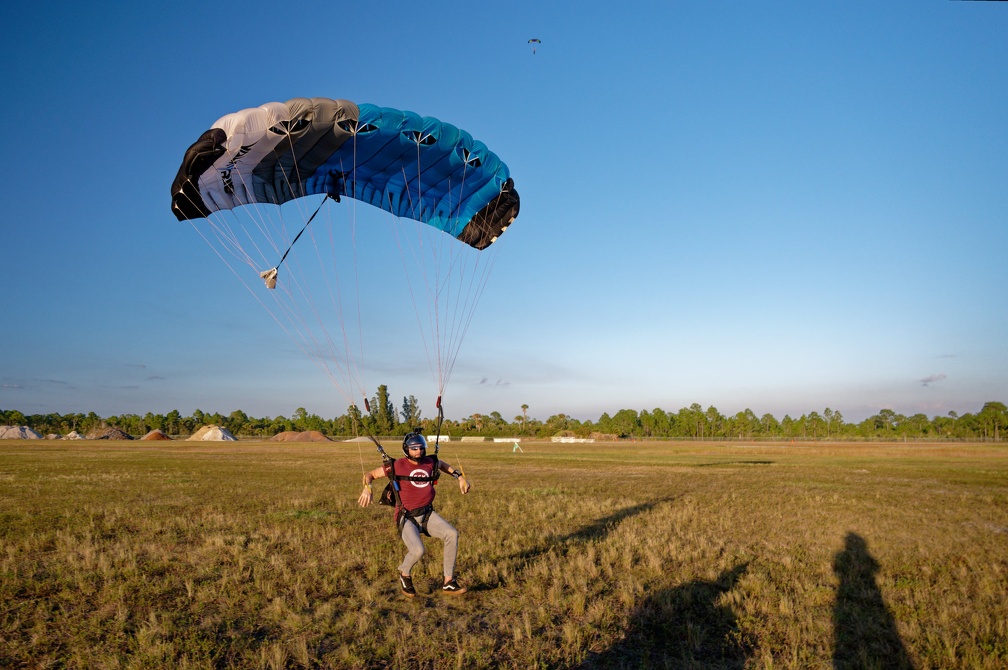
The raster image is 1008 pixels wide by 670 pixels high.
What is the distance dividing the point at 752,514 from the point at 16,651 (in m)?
13.8

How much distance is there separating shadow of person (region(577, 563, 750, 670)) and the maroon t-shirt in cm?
283

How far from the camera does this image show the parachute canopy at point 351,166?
10102mm

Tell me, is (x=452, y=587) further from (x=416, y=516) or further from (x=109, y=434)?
(x=109, y=434)

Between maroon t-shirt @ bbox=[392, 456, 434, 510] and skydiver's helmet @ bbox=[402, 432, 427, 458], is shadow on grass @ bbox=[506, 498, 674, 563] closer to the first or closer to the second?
maroon t-shirt @ bbox=[392, 456, 434, 510]

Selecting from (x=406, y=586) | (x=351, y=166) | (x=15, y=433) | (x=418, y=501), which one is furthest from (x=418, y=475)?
(x=15, y=433)

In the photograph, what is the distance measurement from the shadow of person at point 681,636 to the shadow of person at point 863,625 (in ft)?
3.16

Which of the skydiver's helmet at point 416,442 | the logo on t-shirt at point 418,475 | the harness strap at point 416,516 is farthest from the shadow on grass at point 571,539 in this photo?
the skydiver's helmet at point 416,442

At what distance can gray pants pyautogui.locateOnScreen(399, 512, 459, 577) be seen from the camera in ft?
23.0

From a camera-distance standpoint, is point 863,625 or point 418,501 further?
point 418,501

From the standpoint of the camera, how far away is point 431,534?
7.32 meters

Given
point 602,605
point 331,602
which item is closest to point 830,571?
point 602,605

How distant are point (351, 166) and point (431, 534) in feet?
27.1

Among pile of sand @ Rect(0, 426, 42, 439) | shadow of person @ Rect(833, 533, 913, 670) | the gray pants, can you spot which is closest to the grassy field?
shadow of person @ Rect(833, 533, 913, 670)

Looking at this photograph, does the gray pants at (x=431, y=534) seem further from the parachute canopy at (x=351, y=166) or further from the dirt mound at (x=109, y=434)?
the dirt mound at (x=109, y=434)
